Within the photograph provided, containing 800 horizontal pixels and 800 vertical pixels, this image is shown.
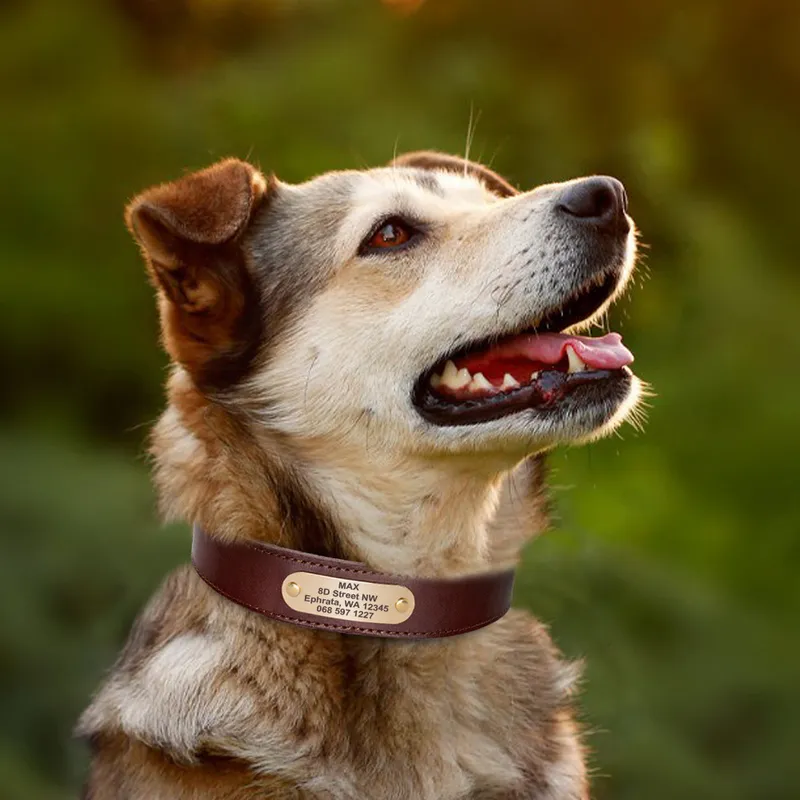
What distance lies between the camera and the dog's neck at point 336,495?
10.3 ft

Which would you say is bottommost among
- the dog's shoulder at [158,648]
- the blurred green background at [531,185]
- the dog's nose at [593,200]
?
the blurred green background at [531,185]

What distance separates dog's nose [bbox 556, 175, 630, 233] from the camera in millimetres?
3143

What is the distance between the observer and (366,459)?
10.6 feet

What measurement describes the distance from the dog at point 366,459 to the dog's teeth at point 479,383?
0.04 ft

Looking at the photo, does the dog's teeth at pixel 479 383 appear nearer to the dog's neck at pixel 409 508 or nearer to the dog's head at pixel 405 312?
the dog's head at pixel 405 312

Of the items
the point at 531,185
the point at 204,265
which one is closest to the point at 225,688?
the point at 204,265

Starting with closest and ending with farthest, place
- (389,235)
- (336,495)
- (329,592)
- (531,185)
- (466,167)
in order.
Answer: (329,592) < (336,495) < (389,235) < (466,167) < (531,185)

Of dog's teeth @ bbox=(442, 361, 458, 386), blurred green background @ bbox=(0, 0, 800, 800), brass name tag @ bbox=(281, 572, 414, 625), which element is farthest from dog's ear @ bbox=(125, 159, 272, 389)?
blurred green background @ bbox=(0, 0, 800, 800)

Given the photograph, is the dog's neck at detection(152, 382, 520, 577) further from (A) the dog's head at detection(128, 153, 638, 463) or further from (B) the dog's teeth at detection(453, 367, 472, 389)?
(B) the dog's teeth at detection(453, 367, 472, 389)

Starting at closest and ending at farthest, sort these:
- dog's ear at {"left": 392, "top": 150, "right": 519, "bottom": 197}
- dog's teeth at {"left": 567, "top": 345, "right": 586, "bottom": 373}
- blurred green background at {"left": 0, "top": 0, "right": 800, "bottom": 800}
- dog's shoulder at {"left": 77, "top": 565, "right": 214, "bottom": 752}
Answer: dog's shoulder at {"left": 77, "top": 565, "right": 214, "bottom": 752} → dog's teeth at {"left": 567, "top": 345, "right": 586, "bottom": 373} → dog's ear at {"left": 392, "top": 150, "right": 519, "bottom": 197} → blurred green background at {"left": 0, "top": 0, "right": 800, "bottom": 800}

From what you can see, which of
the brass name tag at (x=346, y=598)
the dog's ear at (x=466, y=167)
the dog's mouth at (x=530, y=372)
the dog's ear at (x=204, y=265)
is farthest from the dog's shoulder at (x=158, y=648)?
the dog's ear at (x=466, y=167)

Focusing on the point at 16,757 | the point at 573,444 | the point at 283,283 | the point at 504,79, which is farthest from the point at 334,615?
the point at 504,79

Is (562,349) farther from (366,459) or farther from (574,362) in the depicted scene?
(366,459)

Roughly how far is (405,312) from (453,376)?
0.68 feet
